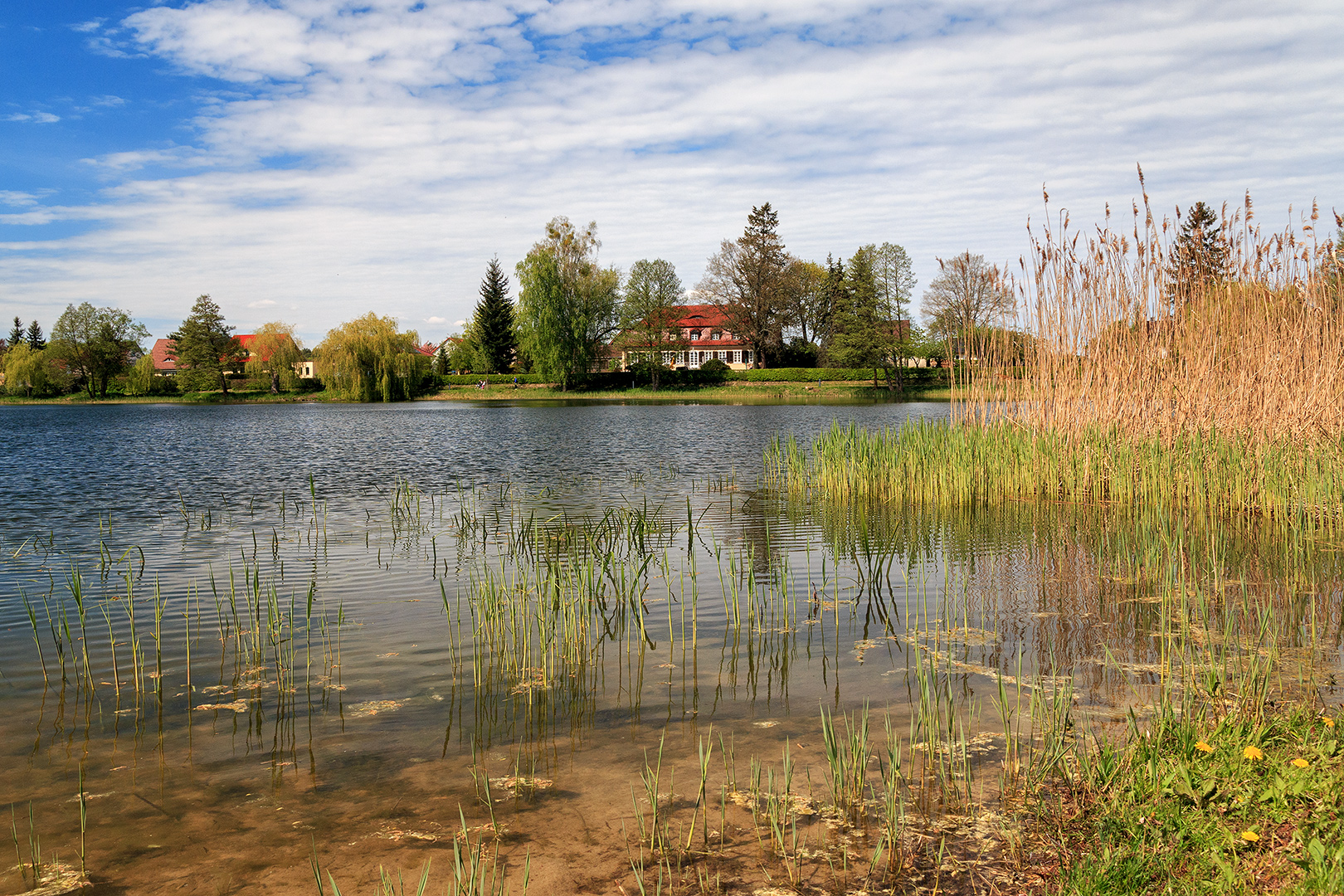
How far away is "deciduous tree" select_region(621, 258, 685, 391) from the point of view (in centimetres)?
7356

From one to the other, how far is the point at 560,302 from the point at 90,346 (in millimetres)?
47160

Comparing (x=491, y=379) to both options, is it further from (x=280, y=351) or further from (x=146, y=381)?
(x=146, y=381)

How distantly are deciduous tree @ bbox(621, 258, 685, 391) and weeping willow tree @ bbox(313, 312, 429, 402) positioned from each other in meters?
19.6

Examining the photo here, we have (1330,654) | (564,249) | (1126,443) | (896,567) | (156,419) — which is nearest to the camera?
(1330,654)

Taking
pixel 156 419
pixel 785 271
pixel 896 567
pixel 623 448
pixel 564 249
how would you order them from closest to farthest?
1. pixel 896 567
2. pixel 623 448
3. pixel 156 419
4. pixel 564 249
5. pixel 785 271

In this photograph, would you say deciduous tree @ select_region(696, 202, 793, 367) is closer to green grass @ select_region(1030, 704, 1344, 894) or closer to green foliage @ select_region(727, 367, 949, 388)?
green foliage @ select_region(727, 367, 949, 388)

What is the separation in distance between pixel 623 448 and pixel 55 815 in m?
20.8

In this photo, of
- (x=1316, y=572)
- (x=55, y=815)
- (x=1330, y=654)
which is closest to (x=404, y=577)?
(x=55, y=815)

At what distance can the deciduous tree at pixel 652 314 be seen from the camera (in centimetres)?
7356

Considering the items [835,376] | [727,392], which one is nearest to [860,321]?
[835,376]

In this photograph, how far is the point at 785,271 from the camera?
250 feet

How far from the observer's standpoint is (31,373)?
3061 inches

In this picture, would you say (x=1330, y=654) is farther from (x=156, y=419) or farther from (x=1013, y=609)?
(x=156, y=419)

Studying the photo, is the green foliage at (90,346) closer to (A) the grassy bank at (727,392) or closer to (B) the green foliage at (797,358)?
(A) the grassy bank at (727,392)
